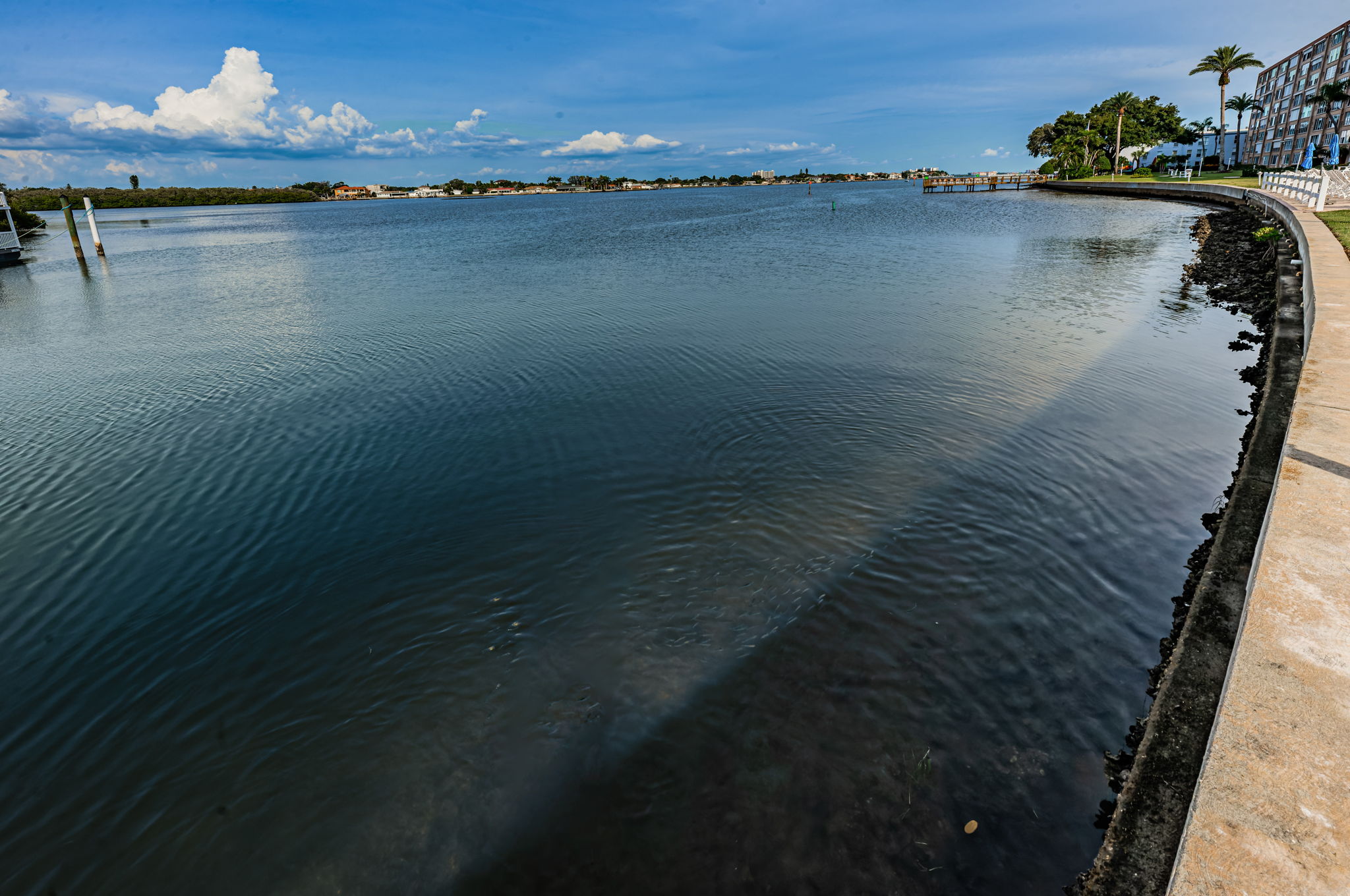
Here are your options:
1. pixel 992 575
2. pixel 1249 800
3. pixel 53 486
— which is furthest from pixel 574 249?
pixel 1249 800

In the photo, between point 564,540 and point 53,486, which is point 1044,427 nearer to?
point 564,540

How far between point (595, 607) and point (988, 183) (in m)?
182

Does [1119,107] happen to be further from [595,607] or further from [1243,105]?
[595,607]

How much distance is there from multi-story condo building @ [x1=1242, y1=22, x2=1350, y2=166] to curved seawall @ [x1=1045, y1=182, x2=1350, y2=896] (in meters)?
108

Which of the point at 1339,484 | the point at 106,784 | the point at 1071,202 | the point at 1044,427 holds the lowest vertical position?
the point at 106,784

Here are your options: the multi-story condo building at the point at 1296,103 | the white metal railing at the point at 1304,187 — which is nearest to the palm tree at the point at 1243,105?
the multi-story condo building at the point at 1296,103

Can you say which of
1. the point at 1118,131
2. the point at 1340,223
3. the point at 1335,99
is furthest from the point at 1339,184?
the point at 1118,131

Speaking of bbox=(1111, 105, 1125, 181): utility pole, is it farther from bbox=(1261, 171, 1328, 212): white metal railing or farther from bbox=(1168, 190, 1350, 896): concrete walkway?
bbox=(1168, 190, 1350, 896): concrete walkway

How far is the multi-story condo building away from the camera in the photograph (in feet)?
282

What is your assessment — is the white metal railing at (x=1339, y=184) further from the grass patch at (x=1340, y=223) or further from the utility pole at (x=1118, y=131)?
the utility pole at (x=1118, y=131)

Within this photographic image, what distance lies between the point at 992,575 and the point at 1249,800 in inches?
177

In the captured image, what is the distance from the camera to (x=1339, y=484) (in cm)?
726

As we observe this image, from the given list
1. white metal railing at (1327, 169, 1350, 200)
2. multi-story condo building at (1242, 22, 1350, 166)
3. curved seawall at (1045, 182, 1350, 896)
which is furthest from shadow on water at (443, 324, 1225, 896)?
multi-story condo building at (1242, 22, 1350, 166)

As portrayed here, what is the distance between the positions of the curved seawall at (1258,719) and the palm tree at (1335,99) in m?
98.7
